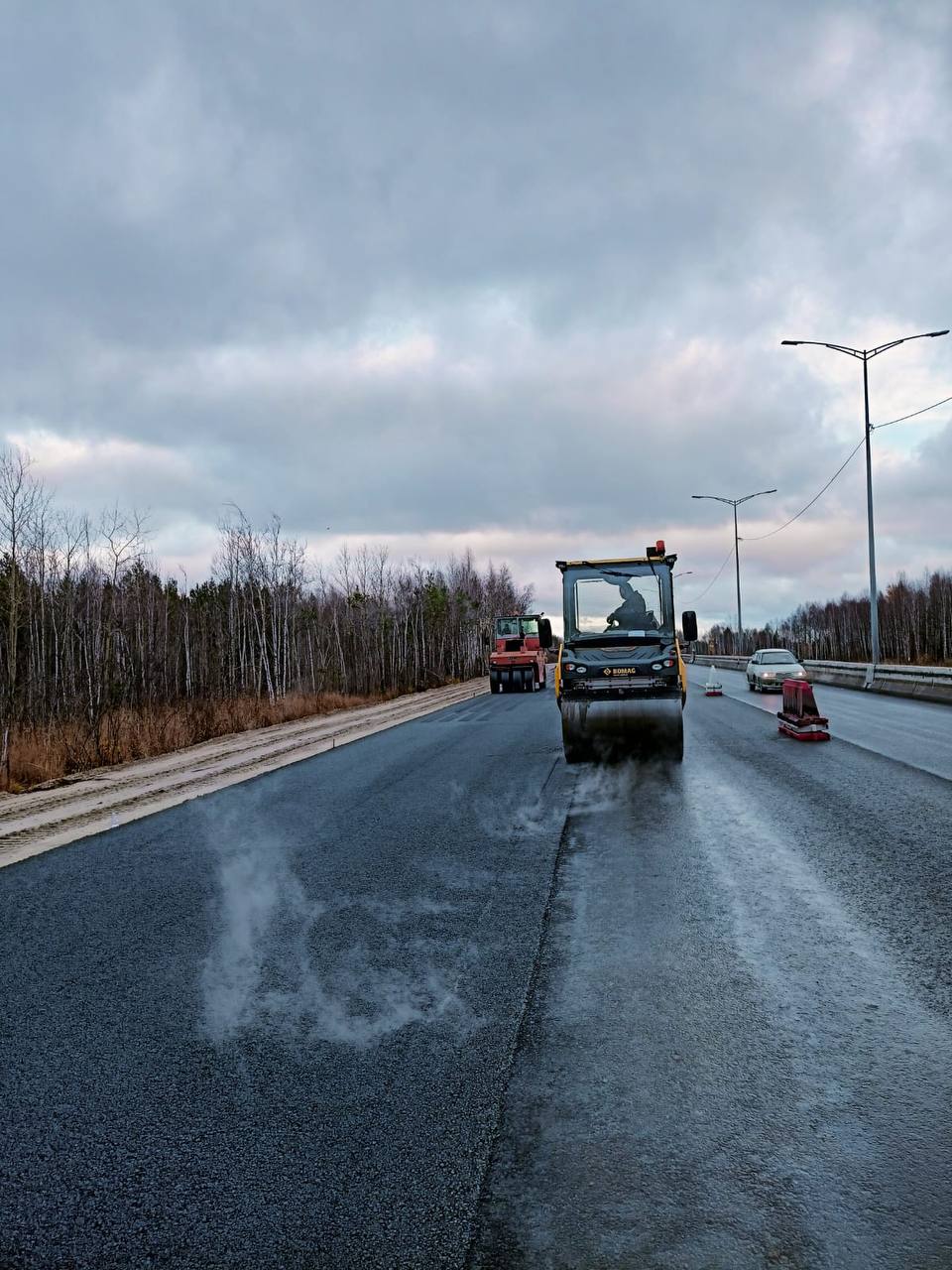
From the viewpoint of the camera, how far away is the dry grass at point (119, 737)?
47.2 feet

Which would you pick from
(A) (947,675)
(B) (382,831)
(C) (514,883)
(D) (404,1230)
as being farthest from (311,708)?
(D) (404,1230)

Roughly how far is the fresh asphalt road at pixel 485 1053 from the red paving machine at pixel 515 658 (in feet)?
105

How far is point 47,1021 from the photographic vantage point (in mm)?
4172

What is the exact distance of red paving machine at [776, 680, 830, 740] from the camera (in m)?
15.2

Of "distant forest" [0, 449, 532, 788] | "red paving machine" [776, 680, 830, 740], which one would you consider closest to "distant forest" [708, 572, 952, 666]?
"distant forest" [0, 449, 532, 788]

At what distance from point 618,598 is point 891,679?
1766cm

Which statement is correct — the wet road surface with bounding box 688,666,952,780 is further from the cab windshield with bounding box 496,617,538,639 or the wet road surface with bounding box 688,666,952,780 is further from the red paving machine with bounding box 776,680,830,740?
the cab windshield with bounding box 496,617,538,639

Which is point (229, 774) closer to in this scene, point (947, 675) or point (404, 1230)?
point (404, 1230)

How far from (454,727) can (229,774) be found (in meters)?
8.28

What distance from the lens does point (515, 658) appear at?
1567 inches

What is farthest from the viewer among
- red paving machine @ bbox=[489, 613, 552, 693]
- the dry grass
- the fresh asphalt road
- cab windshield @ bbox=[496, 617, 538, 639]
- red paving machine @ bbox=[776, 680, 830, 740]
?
cab windshield @ bbox=[496, 617, 538, 639]

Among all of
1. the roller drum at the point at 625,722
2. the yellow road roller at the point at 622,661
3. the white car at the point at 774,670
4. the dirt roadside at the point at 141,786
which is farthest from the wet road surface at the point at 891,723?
the dirt roadside at the point at 141,786

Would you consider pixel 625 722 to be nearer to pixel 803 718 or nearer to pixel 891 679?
pixel 803 718

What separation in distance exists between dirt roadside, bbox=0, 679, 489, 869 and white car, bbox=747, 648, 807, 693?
49.3 feet
